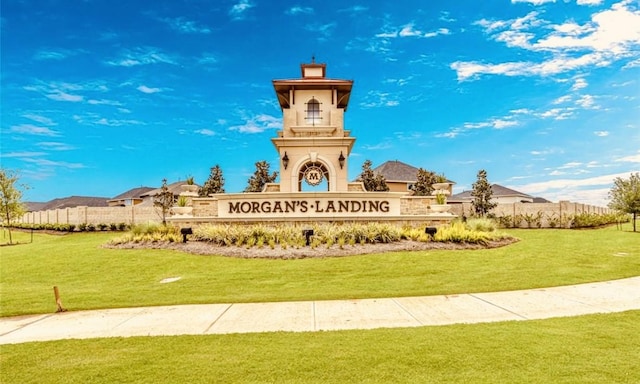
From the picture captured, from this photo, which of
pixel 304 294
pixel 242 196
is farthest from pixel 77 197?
pixel 304 294

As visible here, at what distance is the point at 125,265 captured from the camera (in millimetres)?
14227

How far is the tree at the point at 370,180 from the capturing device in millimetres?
43344

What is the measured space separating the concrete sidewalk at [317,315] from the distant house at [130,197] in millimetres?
57137

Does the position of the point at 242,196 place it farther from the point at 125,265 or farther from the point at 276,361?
the point at 276,361

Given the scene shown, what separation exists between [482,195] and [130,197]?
53398 mm

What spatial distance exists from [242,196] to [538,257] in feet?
43.6

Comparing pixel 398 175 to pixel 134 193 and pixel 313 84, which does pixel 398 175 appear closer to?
pixel 313 84

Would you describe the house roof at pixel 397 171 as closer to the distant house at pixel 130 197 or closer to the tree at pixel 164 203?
the tree at pixel 164 203

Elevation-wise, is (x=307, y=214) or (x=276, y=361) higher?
(x=307, y=214)

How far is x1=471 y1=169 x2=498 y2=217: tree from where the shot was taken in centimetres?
3219

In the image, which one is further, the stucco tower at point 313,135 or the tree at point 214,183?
the tree at point 214,183

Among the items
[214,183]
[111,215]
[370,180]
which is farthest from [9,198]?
[370,180]

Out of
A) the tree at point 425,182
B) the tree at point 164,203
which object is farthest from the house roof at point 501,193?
the tree at point 164,203

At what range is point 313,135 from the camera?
24.4 metres
